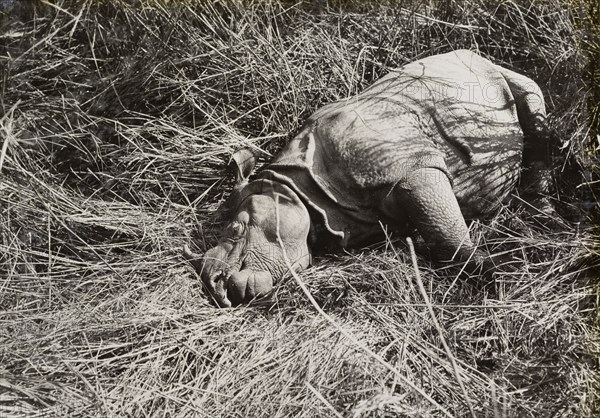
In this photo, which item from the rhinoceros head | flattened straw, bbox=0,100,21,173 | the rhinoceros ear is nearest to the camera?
flattened straw, bbox=0,100,21,173

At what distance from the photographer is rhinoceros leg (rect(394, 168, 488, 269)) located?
3.01m

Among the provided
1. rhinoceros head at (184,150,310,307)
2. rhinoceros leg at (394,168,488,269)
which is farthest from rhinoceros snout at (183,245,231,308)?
rhinoceros leg at (394,168,488,269)

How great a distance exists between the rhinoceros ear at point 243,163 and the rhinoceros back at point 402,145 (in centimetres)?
15

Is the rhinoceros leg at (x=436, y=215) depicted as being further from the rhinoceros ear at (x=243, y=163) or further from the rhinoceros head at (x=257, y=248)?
the rhinoceros ear at (x=243, y=163)

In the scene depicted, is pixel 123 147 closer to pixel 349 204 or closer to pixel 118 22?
pixel 118 22

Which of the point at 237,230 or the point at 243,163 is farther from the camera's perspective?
the point at 243,163

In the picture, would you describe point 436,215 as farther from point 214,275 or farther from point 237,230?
point 214,275

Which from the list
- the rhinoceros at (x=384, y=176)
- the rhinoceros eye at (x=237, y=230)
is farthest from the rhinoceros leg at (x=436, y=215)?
the rhinoceros eye at (x=237, y=230)

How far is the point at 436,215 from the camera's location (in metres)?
3.01

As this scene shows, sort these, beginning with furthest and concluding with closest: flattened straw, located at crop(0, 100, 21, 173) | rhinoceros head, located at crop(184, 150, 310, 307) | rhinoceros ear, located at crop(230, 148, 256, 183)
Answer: rhinoceros ear, located at crop(230, 148, 256, 183)
rhinoceros head, located at crop(184, 150, 310, 307)
flattened straw, located at crop(0, 100, 21, 173)

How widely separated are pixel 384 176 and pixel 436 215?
236 mm

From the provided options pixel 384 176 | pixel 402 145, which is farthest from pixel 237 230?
pixel 402 145

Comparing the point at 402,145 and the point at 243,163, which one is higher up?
the point at 402,145

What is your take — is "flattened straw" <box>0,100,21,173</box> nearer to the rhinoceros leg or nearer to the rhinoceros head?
the rhinoceros head
